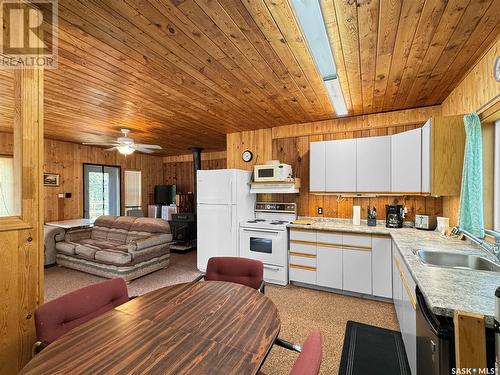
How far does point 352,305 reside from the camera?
9.78 feet

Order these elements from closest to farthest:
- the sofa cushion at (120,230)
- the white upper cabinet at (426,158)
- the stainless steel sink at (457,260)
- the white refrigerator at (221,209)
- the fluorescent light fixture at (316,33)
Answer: the fluorescent light fixture at (316,33) → the stainless steel sink at (457,260) → the white upper cabinet at (426,158) → the white refrigerator at (221,209) → the sofa cushion at (120,230)

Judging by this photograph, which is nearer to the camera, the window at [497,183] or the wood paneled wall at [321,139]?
the window at [497,183]

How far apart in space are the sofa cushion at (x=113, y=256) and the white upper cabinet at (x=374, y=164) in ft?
12.2

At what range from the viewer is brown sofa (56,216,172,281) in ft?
12.4

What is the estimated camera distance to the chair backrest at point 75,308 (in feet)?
4.12

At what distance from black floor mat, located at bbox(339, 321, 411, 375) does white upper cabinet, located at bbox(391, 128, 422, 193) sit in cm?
173

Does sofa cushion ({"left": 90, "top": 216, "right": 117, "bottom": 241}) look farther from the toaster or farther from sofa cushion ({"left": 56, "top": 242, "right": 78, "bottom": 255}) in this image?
the toaster

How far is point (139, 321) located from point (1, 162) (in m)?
5.79

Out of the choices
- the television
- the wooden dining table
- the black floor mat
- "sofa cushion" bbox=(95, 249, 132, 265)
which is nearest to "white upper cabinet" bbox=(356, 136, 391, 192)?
the black floor mat

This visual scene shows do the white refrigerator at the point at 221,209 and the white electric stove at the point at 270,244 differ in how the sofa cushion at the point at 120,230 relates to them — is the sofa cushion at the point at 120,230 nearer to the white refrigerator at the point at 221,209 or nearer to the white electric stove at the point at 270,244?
the white refrigerator at the point at 221,209

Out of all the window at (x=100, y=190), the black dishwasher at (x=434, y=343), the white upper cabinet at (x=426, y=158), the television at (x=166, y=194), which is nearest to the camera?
the black dishwasher at (x=434, y=343)

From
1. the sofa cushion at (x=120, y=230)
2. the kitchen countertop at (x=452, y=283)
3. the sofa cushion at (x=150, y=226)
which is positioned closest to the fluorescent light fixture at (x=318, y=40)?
the kitchen countertop at (x=452, y=283)

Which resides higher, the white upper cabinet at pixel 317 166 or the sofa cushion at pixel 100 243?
the white upper cabinet at pixel 317 166

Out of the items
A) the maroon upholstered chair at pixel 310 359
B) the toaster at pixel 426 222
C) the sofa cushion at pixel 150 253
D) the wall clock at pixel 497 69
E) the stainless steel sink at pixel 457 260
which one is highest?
the wall clock at pixel 497 69
